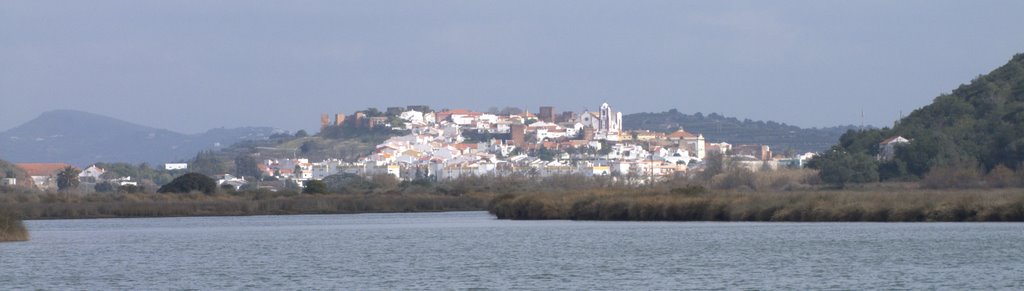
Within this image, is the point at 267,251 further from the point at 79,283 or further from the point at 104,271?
the point at 79,283

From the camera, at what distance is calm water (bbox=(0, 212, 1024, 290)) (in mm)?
28609

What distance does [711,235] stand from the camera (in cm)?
4306

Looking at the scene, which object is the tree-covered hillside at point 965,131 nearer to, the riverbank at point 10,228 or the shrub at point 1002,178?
the shrub at point 1002,178

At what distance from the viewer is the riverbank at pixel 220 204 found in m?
78.9

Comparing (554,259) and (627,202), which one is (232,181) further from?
(554,259)

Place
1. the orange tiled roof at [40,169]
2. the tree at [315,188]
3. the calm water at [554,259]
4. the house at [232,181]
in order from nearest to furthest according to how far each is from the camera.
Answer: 1. the calm water at [554,259]
2. the tree at [315,188]
3. the house at [232,181]
4. the orange tiled roof at [40,169]

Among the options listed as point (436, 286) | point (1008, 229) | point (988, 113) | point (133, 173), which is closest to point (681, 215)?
point (1008, 229)

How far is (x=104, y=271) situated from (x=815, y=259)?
13608 millimetres

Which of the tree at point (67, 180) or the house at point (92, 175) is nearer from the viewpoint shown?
the tree at point (67, 180)

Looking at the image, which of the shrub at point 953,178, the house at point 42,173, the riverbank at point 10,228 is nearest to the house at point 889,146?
the shrub at point 953,178

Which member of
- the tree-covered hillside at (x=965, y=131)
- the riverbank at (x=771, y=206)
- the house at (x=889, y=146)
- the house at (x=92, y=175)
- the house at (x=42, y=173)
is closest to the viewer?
the riverbank at (x=771, y=206)

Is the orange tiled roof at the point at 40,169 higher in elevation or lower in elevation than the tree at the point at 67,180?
higher

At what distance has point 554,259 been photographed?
114ft

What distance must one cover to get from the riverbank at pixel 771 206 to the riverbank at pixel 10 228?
21.3m
